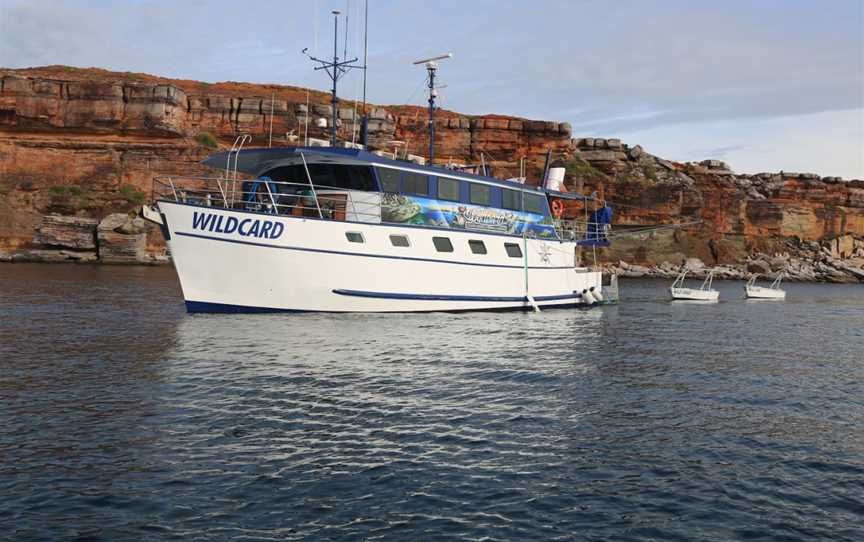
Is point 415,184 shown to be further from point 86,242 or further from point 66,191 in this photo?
point 66,191

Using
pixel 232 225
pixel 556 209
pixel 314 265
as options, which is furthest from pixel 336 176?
pixel 556 209

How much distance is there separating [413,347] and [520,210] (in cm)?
1396

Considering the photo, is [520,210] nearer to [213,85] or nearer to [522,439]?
[522,439]

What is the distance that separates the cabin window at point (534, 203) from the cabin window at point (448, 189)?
4.53 m

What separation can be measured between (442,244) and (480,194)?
3830mm

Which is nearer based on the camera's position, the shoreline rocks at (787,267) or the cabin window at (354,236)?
the cabin window at (354,236)

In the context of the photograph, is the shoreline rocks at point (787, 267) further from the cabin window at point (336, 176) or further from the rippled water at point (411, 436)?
the rippled water at point (411, 436)

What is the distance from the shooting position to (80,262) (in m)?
57.5

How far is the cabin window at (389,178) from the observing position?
25.8m

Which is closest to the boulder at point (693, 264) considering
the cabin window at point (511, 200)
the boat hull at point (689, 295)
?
the boat hull at point (689, 295)

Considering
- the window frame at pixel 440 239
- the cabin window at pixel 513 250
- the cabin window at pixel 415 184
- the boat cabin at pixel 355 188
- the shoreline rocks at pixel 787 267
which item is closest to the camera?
the boat cabin at pixel 355 188

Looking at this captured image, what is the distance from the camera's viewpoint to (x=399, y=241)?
25.1m

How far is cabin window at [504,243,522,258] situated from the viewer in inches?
1161

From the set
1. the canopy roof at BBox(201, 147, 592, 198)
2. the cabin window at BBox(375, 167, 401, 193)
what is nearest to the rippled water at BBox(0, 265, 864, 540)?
the canopy roof at BBox(201, 147, 592, 198)
